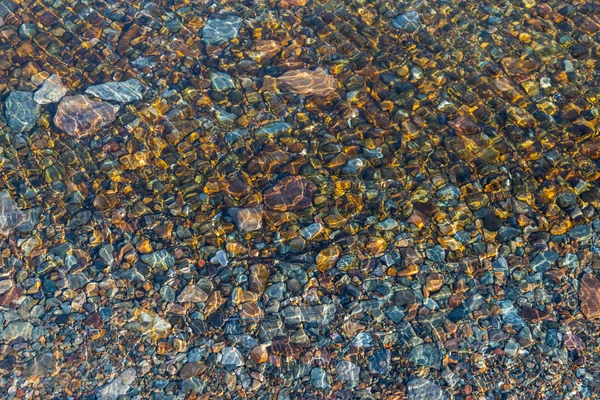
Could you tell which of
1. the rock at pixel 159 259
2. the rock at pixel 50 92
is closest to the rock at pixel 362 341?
the rock at pixel 159 259

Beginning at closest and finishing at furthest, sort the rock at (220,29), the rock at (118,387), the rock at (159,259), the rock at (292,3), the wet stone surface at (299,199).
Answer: the rock at (118,387) < the wet stone surface at (299,199) < the rock at (159,259) < the rock at (220,29) < the rock at (292,3)

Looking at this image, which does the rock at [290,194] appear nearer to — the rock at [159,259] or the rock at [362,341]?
the rock at [159,259]

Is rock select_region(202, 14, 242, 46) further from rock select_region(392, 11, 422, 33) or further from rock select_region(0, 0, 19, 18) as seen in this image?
rock select_region(0, 0, 19, 18)

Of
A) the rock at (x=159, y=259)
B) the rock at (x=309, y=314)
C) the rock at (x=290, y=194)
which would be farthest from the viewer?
the rock at (x=290, y=194)

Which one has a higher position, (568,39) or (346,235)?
(568,39)

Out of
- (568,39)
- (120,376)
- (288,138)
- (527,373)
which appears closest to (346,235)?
(288,138)

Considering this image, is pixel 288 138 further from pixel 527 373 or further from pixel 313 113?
pixel 527 373
